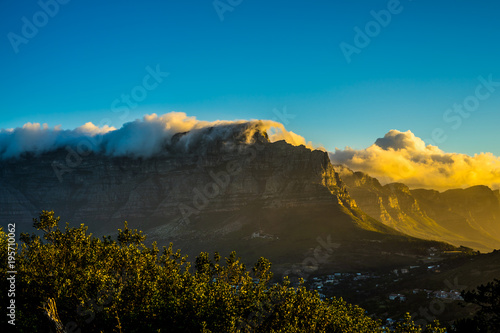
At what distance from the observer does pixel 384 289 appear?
19625 cm

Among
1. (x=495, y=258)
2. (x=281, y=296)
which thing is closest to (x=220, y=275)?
(x=281, y=296)

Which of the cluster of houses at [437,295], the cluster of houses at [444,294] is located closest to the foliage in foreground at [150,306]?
the cluster of houses at [444,294]

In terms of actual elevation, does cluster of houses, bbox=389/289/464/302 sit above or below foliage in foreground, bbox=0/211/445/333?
below

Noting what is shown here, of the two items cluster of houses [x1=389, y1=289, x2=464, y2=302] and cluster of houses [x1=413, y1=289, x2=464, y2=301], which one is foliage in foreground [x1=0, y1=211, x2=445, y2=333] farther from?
cluster of houses [x1=389, y1=289, x2=464, y2=302]

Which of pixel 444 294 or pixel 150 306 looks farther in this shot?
pixel 444 294

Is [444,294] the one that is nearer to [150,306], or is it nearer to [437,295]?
[437,295]

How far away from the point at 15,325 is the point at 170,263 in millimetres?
32341

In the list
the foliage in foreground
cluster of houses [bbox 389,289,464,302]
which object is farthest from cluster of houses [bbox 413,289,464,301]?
the foliage in foreground

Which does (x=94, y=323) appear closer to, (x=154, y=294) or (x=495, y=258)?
(x=154, y=294)

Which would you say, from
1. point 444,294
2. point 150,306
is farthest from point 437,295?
point 150,306

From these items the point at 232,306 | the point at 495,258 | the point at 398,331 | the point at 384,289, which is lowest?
the point at 384,289

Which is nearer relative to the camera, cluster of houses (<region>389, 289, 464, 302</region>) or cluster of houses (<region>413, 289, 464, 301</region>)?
cluster of houses (<region>413, 289, 464, 301</region>)

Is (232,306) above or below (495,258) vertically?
above

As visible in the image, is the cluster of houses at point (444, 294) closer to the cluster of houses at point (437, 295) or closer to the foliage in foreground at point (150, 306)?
the cluster of houses at point (437, 295)
